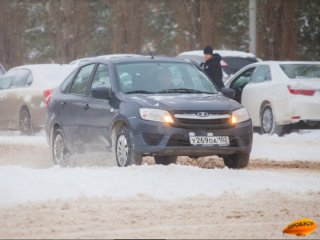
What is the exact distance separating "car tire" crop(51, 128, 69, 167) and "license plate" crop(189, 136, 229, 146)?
262 cm

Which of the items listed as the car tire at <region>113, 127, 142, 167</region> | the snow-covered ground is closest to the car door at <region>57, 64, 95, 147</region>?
the car tire at <region>113, 127, 142, 167</region>

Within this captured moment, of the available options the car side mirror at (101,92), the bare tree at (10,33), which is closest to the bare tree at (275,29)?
the bare tree at (10,33)

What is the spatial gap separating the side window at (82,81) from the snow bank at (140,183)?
2.72 m

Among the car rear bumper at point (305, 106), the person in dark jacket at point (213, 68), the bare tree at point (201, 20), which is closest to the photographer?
the car rear bumper at point (305, 106)

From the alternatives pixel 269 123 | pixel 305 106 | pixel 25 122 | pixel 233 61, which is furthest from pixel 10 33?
pixel 305 106

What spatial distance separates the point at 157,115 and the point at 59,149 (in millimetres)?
2742

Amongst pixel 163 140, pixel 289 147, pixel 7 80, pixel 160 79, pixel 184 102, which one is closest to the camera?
pixel 163 140

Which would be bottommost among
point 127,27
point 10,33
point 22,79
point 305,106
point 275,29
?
point 10,33

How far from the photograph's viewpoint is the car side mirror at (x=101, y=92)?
13.6m

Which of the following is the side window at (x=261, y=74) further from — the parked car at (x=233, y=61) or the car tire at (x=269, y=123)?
the parked car at (x=233, y=61)

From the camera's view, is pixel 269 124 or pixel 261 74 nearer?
pixel 269 124

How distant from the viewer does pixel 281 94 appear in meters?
20.3

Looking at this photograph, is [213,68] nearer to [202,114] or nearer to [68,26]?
[202,114]

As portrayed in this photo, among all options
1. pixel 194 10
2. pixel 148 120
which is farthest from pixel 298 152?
pixel 194 10
